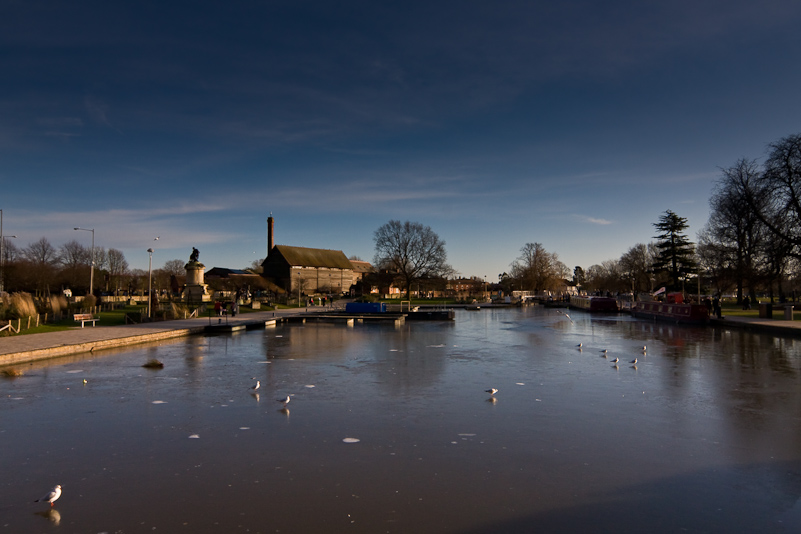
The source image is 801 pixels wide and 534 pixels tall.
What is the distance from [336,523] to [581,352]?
547 inches

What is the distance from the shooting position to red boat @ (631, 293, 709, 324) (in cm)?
3003

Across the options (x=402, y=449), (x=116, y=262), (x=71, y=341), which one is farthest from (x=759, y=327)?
(x=116, y=262)

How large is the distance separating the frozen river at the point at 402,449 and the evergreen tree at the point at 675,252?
51088 mm

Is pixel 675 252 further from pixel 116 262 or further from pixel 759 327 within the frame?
pixel 116 262

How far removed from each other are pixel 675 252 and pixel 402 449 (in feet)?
202

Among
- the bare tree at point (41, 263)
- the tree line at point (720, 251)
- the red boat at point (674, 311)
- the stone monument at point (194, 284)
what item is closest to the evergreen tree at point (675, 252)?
the tree line at point (720, 251)

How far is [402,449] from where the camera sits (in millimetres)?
6500

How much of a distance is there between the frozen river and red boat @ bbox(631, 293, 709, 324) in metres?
18.6

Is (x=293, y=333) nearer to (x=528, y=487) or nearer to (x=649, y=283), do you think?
(x=528, y=487)

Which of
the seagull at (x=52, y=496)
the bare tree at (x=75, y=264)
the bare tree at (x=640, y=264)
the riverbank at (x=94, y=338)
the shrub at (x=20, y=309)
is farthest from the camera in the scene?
the bare tree at (x=640, y=264)

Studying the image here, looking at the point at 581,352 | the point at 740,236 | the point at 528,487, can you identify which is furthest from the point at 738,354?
the point at 740,236

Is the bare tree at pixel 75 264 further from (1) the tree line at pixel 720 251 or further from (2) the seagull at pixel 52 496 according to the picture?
(2) the seagull at pixel 52 496

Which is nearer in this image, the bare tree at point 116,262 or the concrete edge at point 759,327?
the concrete edge at point 759,327

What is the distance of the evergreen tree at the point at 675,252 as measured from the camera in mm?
58812
